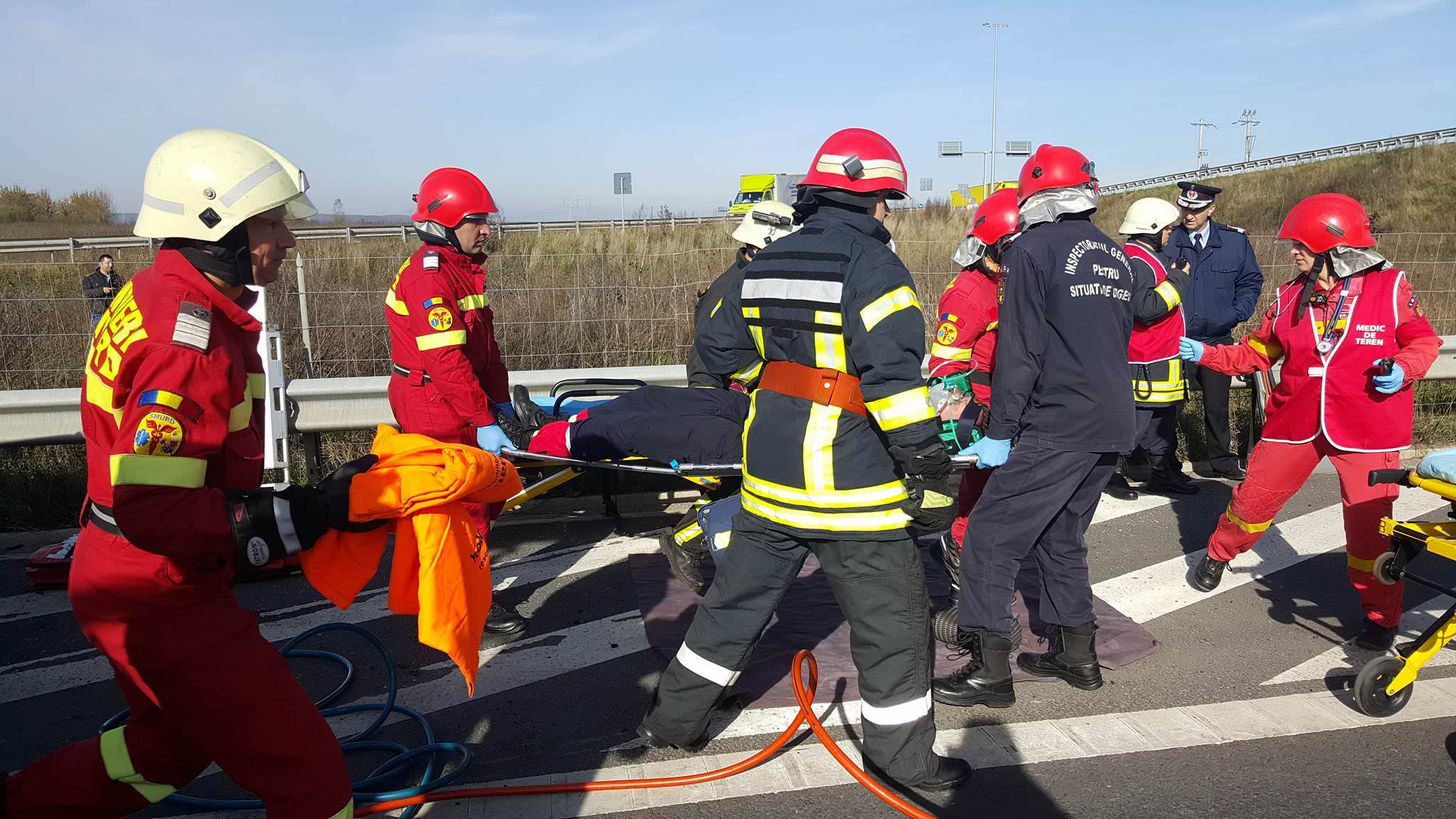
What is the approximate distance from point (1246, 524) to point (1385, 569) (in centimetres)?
98

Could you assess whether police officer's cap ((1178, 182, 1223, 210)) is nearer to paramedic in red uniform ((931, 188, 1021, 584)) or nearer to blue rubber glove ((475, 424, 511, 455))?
paramedic in red uniform ((931, 188, 1021, 584))

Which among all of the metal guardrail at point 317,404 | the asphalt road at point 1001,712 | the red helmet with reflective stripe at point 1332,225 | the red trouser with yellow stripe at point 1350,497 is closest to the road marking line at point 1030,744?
the asphalt road at point 1001,712

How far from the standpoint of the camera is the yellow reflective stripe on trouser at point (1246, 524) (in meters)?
5.06

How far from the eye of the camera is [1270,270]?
1398cm

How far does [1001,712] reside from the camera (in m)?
4.09

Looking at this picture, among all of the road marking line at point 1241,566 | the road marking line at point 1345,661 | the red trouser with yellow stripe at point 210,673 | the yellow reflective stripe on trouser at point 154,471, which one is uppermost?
the yellow reflective stripe on trouser at point 154,471

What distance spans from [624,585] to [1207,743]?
2.95 metres

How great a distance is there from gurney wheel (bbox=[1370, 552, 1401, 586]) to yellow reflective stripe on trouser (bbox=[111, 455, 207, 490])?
434 centimetres

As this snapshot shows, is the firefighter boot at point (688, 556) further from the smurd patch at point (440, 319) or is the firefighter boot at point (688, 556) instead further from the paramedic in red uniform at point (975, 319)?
the smurd patch at point (440, 319)

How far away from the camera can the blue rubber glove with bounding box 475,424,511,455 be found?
4.93m

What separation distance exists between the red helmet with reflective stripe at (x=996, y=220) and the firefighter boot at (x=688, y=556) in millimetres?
2235

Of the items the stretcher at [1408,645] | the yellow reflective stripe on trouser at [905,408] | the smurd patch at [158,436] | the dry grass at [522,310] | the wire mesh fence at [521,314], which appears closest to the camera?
the smurd patch at [158,436]

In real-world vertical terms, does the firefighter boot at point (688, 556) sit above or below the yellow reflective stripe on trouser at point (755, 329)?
below

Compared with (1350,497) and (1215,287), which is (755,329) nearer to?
(1350,497)
